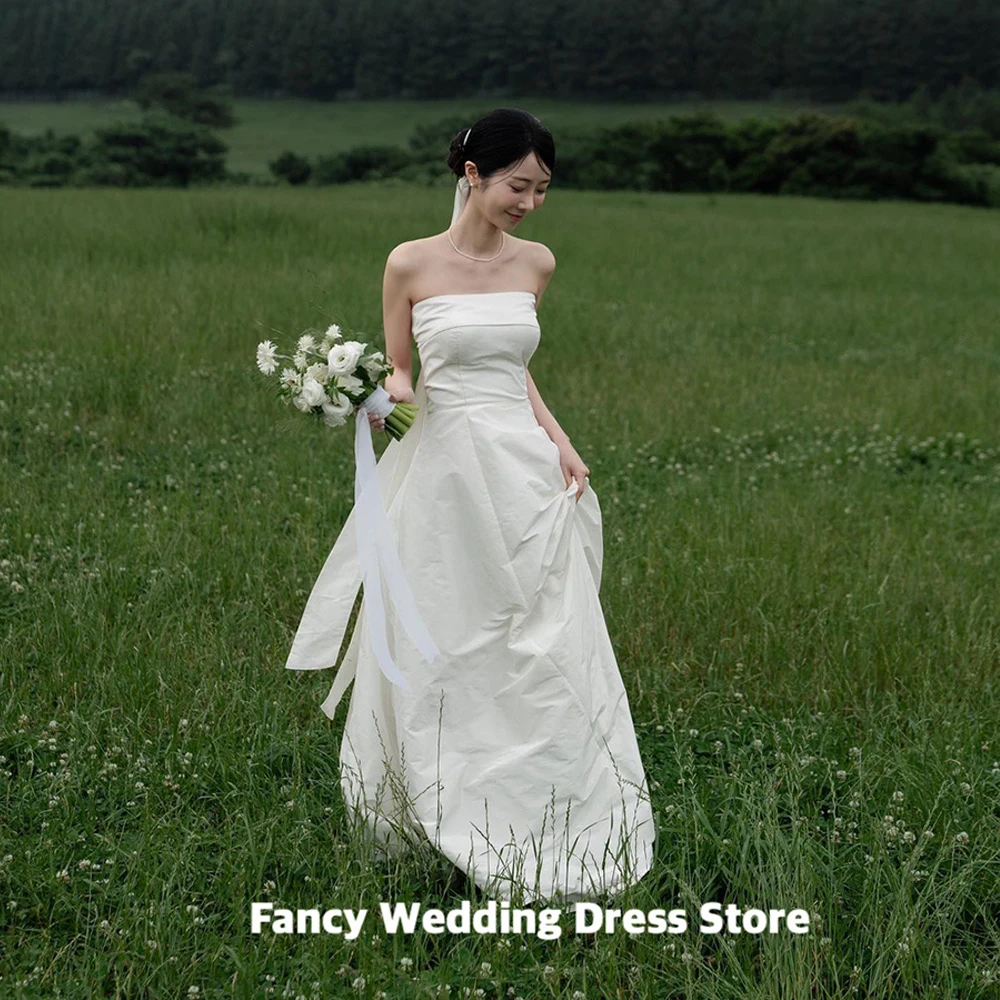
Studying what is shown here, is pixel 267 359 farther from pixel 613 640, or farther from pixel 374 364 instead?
pixel 613 640

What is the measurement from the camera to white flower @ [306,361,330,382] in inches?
158

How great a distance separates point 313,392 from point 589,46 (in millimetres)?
69057

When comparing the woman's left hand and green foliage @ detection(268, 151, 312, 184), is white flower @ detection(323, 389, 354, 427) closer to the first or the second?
the woman's left hand

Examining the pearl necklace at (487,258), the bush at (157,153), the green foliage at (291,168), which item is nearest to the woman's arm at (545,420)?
the pearl necklace at (487,258)

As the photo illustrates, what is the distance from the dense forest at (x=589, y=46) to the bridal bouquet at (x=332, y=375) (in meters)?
63.2

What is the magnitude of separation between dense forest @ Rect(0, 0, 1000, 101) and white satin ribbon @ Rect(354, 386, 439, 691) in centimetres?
6324

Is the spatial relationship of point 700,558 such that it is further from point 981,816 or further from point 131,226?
point 131,226

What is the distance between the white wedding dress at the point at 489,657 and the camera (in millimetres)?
4082

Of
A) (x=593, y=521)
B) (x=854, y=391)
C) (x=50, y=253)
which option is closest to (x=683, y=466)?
(x=854, y=391)

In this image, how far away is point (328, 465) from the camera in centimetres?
832

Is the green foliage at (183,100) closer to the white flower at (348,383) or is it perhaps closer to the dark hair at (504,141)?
the dark hair at (504,141)

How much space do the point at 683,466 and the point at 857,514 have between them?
1431 mm

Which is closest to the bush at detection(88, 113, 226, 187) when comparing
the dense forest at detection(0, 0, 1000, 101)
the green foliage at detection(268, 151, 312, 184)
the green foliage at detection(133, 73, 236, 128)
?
the green foliage at detection(268, 151, 312, 184)

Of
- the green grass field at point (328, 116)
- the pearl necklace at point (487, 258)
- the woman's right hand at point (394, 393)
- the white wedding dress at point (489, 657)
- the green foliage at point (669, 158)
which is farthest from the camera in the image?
the green grass field at point (328, 116)
